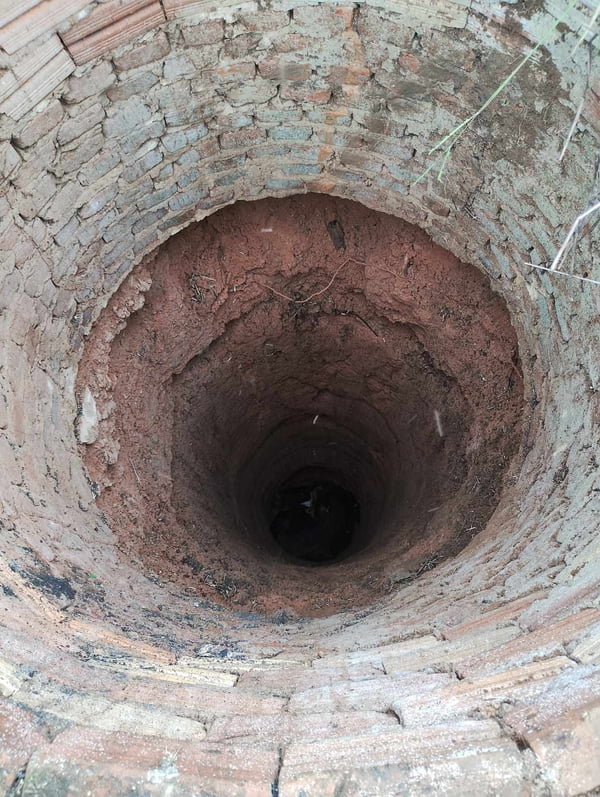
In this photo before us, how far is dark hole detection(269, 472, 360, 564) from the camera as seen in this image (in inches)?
287

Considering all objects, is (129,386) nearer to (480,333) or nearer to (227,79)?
(227,79)

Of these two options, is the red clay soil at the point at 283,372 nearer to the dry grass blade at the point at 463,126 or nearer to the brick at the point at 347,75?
the dry grass blade at the point at 463,126

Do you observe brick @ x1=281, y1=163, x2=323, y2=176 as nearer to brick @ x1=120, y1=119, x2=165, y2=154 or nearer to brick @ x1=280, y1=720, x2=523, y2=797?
brick @ x1=120, y1=119, x2=165, y2=154

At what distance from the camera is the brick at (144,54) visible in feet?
10.2

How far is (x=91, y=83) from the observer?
10.3 ft

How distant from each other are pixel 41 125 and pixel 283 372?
3.26 metres

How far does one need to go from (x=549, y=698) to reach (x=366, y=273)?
3.63 m

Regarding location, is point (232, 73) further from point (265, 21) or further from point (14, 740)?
point (14, 740)

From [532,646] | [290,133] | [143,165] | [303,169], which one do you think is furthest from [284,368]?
[532,646]

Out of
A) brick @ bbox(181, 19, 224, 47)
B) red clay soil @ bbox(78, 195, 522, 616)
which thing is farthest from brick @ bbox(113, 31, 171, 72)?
red clay soil @ bbox(78, 195, 522, 616)

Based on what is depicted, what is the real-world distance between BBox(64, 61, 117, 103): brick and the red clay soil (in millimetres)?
1350

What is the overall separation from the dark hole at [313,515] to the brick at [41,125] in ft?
17.1

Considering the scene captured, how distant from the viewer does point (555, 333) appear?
3.83 meters

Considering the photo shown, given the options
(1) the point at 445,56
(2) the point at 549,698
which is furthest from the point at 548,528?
(1) the point at 445,56
